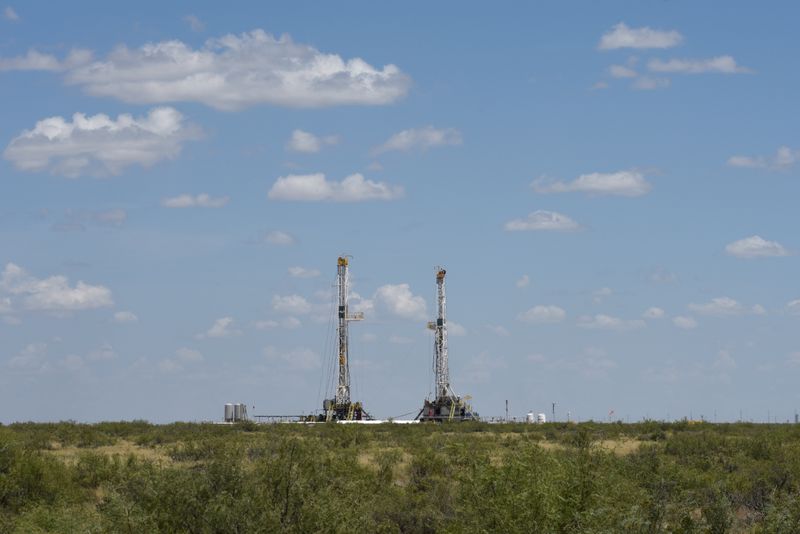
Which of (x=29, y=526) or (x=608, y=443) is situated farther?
(x=608, y=443)

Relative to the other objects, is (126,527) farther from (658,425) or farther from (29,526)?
(658,425)

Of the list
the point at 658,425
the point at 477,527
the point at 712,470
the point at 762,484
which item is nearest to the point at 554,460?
the point at 477,527

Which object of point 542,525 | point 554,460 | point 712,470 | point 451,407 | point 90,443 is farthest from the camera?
point 451,407

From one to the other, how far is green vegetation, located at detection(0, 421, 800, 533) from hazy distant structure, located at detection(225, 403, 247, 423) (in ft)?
135

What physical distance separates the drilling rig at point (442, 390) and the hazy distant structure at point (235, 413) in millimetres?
13489

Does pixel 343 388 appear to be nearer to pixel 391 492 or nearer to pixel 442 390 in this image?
pixel 442 390

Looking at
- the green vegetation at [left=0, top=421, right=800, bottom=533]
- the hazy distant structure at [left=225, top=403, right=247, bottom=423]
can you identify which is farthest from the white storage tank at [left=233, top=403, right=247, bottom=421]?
the green vegetation at [left=0, top=421, right=800, bottom=533]

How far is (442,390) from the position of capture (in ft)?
313

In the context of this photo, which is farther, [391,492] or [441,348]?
[441,348]

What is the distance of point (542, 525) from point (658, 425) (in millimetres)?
51537

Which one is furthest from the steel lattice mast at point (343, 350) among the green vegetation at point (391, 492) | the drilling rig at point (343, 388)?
the green vegetation at point (391, 492)

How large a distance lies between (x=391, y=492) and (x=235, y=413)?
2162 inches

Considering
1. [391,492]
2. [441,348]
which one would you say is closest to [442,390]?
[441,348]

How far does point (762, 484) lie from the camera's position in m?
40.1
